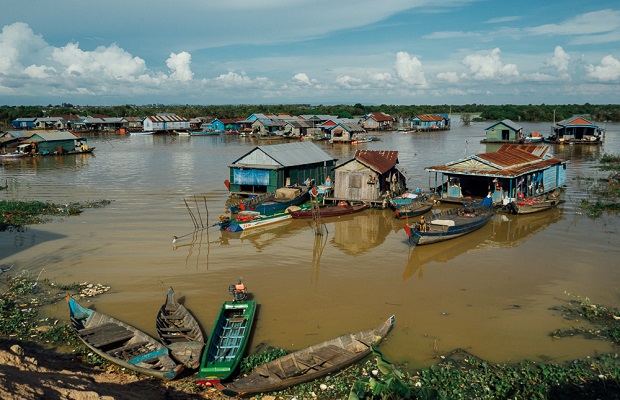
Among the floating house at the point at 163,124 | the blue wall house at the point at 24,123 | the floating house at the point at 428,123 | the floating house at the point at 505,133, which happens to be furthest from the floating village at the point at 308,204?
the blue wall house at the point at 24,123

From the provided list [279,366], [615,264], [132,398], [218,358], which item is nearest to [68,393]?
[132,398]

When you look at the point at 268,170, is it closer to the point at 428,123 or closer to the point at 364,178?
the point at 364,178

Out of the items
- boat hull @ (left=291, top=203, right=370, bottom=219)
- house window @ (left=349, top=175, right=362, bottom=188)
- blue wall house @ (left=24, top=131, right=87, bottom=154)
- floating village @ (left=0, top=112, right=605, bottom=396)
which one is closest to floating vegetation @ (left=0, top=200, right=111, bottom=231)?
floating village @ (left=0, top=112, right=605, bottom=396)

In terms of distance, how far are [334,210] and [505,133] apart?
42.9 metres

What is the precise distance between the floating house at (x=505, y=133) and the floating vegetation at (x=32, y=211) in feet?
154

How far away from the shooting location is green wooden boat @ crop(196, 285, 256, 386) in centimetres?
956

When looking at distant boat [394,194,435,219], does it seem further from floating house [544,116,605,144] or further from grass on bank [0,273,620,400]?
floating house [544,116,605,144]

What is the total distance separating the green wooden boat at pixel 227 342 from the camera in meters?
9.56

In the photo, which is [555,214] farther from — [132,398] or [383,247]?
[132,398]

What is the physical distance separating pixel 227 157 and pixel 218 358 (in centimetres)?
3806

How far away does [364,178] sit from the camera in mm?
24516

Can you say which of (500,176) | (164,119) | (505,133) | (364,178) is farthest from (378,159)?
(164,119)

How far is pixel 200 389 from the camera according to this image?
373 inches

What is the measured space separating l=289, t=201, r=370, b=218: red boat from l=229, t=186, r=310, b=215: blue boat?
1053 millimetres
